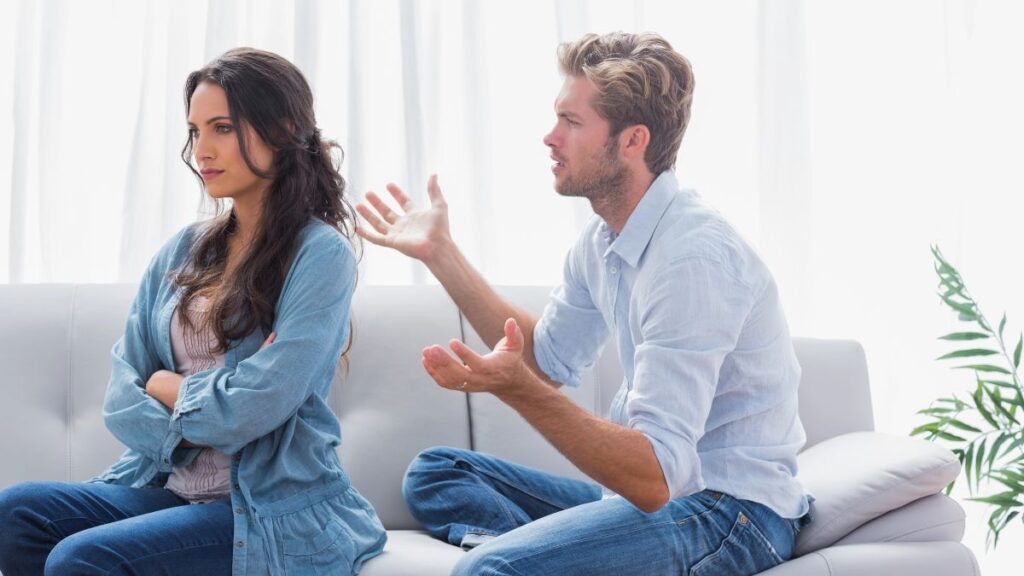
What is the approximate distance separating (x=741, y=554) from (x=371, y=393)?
3.08 feet

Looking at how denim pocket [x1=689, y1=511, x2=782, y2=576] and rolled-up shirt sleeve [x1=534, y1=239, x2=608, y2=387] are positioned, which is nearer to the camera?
denim pocket [x1=689, y1=511, x2=782, y2=576]

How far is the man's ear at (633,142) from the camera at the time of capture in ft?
6.16

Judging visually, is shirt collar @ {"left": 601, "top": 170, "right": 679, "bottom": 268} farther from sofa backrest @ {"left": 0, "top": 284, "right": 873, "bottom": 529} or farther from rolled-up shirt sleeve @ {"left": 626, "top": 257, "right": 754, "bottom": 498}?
sofa backrest @ {"left": 0, "top": 284, "right": 873, "bottom": 529}

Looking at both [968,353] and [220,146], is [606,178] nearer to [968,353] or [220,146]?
[220,146]

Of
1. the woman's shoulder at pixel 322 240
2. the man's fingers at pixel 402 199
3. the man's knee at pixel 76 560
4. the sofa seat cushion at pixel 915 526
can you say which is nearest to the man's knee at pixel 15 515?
the man's knee at pixel 76 560

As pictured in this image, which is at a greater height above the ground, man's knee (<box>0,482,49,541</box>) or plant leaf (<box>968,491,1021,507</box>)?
man's knee (<box>0,482,49,541</box>)

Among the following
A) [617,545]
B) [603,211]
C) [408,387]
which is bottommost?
[617,545]

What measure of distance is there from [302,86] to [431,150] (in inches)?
34.3

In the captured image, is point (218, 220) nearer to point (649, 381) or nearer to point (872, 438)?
point (649, 381)

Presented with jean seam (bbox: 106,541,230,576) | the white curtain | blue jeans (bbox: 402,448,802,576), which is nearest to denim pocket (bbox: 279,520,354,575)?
jean seam (bbox: 106,541,230,576)

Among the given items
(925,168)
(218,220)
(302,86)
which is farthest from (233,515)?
(925,168)

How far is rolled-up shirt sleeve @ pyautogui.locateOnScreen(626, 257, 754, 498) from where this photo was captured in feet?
5.18

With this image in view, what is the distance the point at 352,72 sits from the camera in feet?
9.29

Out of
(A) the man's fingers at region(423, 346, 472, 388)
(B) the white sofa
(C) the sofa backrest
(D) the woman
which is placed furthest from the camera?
(C) the sofa backrest
